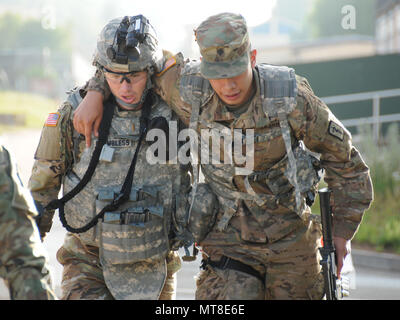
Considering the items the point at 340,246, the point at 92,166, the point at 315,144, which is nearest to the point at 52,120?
the point at 92,166

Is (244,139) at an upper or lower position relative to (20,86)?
upper

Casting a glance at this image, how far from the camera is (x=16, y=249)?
2248mm

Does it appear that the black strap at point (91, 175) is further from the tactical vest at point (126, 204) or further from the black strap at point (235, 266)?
the black strap at point (235, 266)

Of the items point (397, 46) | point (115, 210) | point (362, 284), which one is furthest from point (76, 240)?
point (397, 46)

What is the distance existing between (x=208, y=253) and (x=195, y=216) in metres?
0.24

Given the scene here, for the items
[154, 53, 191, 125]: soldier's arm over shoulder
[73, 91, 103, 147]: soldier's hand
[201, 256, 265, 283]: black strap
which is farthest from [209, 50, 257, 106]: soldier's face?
[201, 256, 265, 283]: black strap

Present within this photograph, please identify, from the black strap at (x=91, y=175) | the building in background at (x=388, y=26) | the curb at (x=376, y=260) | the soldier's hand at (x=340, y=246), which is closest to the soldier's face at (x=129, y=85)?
the black strap at (x=91, y=175)

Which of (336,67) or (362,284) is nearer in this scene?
(362,284)

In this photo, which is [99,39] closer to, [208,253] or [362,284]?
[208,253]

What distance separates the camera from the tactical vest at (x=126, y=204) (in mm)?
3605

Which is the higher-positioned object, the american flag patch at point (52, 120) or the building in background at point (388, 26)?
the american flag patch at point (52, 120)

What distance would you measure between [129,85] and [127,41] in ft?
0.79

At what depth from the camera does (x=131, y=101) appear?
373 cm

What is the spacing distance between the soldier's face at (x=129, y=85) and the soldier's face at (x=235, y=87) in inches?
19.7
